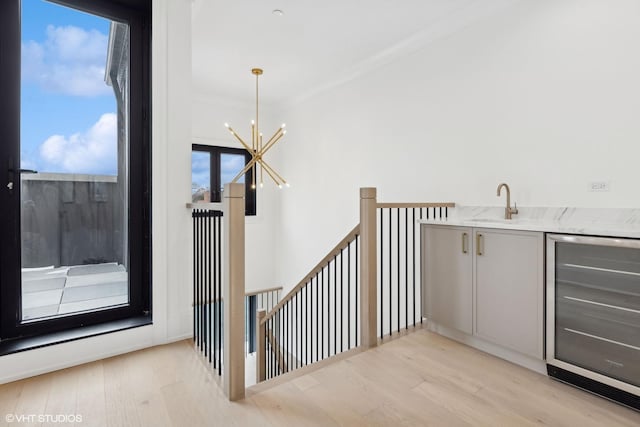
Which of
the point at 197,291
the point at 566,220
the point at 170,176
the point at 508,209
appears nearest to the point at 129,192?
the point at 170,176

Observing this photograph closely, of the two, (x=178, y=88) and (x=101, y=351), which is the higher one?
(x=178, y=88)

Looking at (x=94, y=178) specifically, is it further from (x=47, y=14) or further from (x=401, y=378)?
(x=401, y=378)

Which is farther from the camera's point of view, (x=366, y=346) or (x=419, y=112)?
(x=419, y=112)

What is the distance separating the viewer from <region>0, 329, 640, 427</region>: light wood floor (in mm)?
1634

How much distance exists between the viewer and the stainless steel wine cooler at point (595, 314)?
1774mm

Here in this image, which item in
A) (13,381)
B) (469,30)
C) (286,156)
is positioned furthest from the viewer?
(286,156)

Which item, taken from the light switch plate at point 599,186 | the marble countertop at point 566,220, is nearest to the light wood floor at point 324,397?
the marble countertop at point 566,220

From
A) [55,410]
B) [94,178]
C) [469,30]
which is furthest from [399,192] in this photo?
[55,410]

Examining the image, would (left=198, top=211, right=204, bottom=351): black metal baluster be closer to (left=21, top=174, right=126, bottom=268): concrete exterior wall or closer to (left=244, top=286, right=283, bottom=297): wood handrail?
(left=21, top=174, right=126, bottom=268): concrete exterior wall

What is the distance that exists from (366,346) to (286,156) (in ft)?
13.2

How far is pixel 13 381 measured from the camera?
74.2 inches

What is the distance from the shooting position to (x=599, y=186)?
7.61 feet

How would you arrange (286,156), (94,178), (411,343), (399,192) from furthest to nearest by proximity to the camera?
1. (286,156)
2. (399,192)
3. (411,343)
4. (94,178)

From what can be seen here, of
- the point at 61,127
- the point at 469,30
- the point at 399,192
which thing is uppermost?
the point at 469,30
